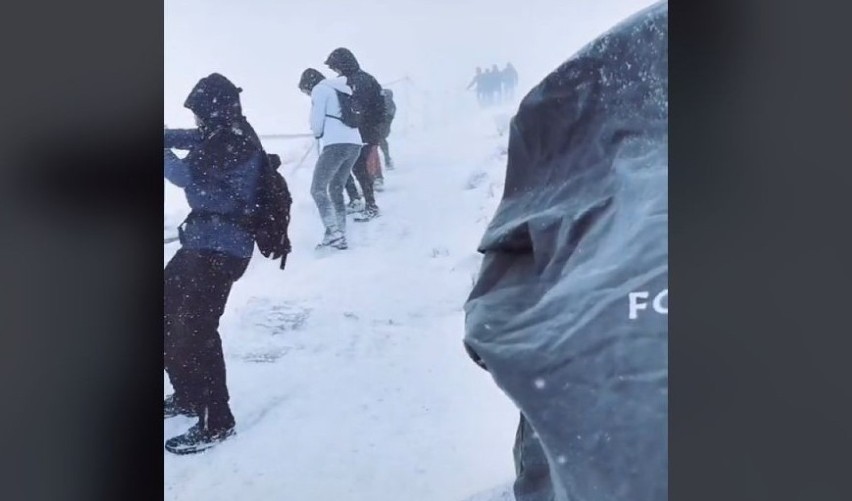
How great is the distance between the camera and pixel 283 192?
7.79 ft

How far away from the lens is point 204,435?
234 centimetres

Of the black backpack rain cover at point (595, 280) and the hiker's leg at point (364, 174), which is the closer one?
the black backpack rain cover at point (595, 280)

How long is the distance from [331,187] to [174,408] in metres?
0.80

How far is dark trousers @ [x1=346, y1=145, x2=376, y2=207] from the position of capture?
238cm

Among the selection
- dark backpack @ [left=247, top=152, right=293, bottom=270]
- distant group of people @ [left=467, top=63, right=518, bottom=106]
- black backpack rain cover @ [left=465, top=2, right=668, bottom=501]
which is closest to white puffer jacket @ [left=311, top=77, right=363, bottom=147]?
dark backpack @ [left=247, top=152, right=293, bottom=270]

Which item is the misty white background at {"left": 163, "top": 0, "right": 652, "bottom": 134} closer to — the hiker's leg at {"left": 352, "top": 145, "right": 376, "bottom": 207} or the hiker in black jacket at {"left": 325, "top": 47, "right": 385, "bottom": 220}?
the hiker in black jacket at {"left": 325, "top": 47, "right": 385, "bottom": 220}

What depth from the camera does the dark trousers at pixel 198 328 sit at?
2.34 metres

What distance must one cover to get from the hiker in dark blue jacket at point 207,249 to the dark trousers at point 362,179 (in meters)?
0.28

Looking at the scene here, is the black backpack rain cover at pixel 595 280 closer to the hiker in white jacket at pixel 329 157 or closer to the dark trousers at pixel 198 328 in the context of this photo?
the hiker in white jacket at pixel 329 157

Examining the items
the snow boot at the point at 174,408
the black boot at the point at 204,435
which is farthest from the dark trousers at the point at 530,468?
the snow boot at the point at 174,408

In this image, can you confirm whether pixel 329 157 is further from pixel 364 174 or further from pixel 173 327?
pixel 173 327
